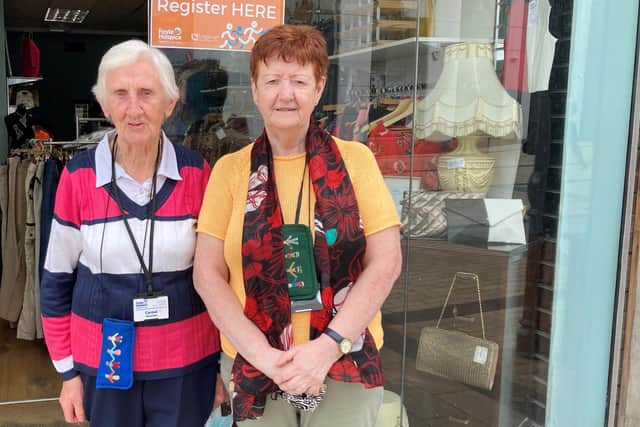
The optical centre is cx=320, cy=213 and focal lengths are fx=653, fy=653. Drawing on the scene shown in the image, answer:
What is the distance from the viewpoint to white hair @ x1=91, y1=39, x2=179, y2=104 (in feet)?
5.38

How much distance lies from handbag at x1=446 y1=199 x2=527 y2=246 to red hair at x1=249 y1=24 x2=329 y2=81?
132cm

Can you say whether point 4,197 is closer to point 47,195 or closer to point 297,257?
point 47,195

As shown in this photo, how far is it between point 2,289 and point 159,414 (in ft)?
9.58

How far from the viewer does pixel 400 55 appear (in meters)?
2.88

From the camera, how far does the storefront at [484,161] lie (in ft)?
7.64

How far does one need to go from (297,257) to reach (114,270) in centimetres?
49

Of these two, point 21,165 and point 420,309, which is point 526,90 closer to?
point 420,309

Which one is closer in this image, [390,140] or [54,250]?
[54,250]

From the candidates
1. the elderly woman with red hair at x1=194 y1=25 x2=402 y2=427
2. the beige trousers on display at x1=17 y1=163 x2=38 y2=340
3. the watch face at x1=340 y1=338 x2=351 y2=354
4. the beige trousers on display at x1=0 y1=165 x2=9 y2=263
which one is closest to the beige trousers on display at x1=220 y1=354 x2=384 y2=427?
the elderly woman with red hair at x1=194 y1=25 x2=402 y2=427

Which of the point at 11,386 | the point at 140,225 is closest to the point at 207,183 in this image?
the point at 140,225

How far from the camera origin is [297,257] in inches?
61.0

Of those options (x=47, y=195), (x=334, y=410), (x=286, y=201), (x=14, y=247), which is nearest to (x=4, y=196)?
(x=14, y=247)

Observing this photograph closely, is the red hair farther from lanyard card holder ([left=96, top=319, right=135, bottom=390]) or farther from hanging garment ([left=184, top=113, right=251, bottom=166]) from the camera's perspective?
hanging garment ([left=184, top=113, right=251, bottom=166])

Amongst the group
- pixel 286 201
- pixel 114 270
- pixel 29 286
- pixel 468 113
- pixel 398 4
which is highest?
pixel 398 4
